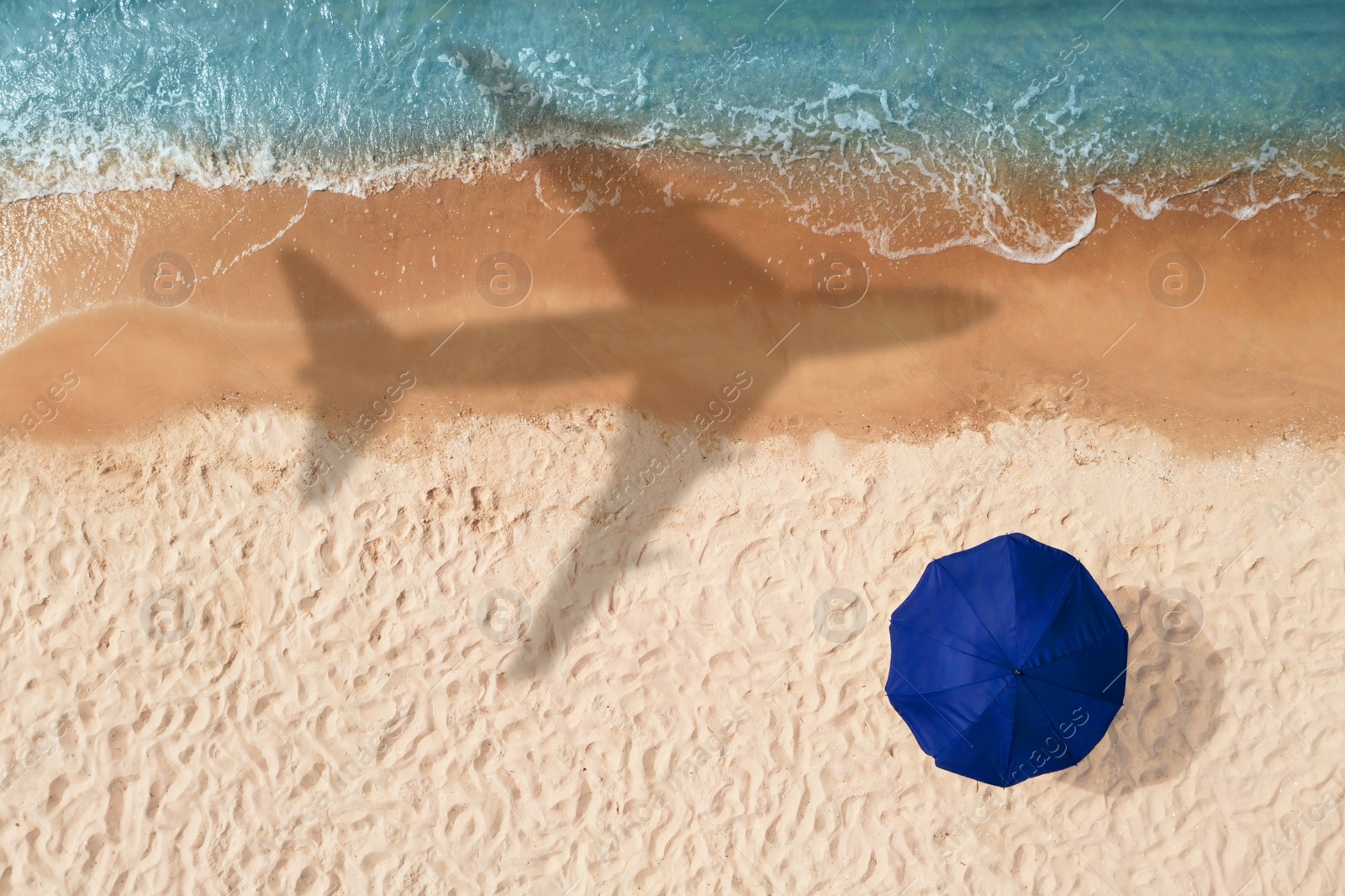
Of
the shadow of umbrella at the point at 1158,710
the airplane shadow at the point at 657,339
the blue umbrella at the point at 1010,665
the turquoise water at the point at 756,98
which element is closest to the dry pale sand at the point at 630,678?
the shadow of umbrella at the point at 1158,710

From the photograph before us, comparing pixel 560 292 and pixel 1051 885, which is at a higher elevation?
pixel 560 292

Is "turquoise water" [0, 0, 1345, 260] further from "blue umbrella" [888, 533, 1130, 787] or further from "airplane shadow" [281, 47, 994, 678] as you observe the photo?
"blue umbrella" [888, 533, 1130, 787]

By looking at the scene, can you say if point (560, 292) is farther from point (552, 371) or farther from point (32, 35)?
point (32, 35)

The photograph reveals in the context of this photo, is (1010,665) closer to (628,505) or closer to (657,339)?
(628,505)

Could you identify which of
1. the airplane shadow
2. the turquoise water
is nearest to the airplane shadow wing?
the airplane shadow

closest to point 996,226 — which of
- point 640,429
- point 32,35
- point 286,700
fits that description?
point 640,429

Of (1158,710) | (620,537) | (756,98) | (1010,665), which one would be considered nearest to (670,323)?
(620,537)
